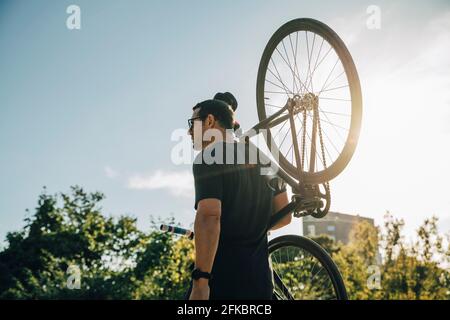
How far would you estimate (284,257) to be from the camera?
13.3 feet

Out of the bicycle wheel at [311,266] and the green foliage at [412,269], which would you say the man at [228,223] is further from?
the green foliage at [412,269]

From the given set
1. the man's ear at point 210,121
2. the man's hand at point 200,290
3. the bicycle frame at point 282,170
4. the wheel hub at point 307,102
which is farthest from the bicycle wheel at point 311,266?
the man's ear at point 210,121

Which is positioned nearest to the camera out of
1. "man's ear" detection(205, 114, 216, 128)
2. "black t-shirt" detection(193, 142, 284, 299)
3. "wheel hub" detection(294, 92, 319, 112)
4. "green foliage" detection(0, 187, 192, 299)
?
"black t-shirt" detection(193, 142, 284, 299)

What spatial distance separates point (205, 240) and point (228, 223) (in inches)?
12.2

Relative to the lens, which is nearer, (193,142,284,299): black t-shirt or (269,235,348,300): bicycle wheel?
(193,142,284,299): black t-shirt

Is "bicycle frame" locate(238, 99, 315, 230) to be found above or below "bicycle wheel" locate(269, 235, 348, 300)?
above

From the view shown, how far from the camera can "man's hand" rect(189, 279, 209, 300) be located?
226cm

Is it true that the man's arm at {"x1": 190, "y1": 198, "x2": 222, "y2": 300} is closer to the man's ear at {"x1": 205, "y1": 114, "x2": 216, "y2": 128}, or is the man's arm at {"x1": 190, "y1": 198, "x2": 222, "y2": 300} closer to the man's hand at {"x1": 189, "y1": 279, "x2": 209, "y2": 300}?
the man's hand at {"x1": 189, "y1": 279, "x2": 209, "y2": 300}

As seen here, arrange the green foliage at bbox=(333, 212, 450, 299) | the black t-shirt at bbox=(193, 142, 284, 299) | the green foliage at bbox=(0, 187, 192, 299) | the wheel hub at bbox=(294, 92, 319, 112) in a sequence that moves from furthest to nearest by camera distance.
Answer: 1. the green foliage at bbox=(0, 187, 192, 299)
2. the green foliage at bbox=(333, 212, 450, 299)
3. the wheel hub at bbox=(294, 92, 319, 112)
4. the black t-shirt at bbox=(193, 142, 284, 299)

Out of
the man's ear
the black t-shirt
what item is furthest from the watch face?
the man's ear

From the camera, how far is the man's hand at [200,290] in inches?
88.8
